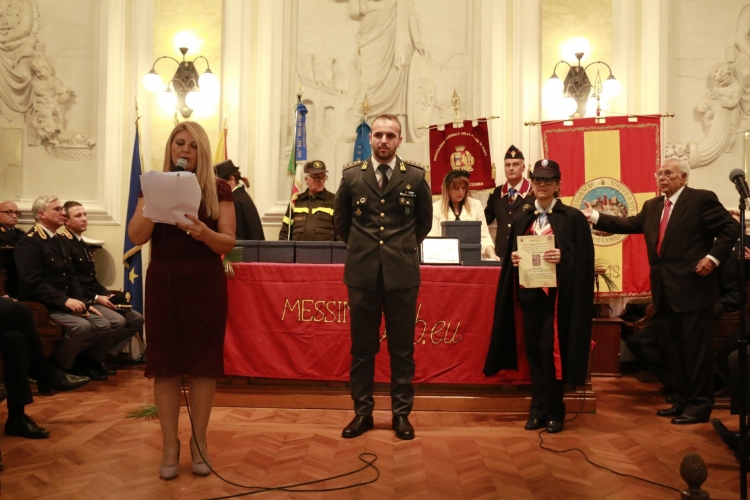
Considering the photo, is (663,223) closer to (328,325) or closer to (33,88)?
(328,325)

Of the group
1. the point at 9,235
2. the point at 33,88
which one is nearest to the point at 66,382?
the point at 9,235

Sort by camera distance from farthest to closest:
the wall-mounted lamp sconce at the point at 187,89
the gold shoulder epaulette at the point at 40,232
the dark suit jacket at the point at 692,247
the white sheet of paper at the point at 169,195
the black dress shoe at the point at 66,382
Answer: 1. the wall-mounted lamp sconce at the point at 187,89
2. the gold shoulder epaulette at the point at 40,232
3. the black dress shoe at the point at 66,382
4. the dark suit jacket at the point at 692,247
5. the white sheet of paper at the point at 169,195

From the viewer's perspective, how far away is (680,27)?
676 centimetres

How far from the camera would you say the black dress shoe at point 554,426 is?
13.0ft

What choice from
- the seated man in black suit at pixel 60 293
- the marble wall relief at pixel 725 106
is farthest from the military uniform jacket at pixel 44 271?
the marble wall relief at pixel 725 106

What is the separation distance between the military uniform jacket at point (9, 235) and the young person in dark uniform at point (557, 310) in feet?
14.3

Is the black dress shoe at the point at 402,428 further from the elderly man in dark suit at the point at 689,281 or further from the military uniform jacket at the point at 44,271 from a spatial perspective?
the military uniform jacket at the point at 44,271

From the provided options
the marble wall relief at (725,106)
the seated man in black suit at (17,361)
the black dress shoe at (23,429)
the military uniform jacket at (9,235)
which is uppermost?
the marble wall relief at (725,106)

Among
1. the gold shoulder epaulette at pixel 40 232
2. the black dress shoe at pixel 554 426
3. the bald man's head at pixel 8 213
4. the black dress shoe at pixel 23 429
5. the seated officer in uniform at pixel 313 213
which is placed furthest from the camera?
the bald man's head at pixel 8 213

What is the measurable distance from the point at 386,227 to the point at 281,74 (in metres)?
3.65

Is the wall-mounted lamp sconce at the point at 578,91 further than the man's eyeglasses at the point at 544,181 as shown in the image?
Yes

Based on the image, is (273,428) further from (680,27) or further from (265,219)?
(680,27)

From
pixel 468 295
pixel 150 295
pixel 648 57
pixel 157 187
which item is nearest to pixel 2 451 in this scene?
pixel 150 295

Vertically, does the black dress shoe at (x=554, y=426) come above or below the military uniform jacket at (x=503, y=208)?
below
